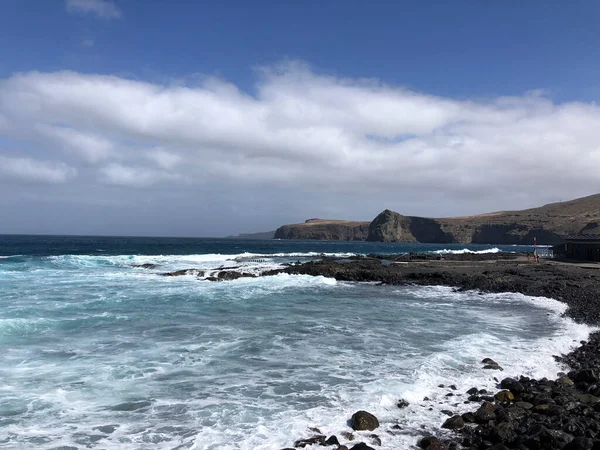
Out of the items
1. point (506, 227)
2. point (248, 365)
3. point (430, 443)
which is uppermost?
point (506, 227)

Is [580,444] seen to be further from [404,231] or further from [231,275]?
[404,231]

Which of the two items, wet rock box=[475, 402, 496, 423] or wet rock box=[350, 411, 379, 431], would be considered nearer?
wet rock box=[350, 411, 379, 431]

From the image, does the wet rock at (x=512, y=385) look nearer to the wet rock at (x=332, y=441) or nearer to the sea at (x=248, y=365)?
the sea at (x=248, y=365)

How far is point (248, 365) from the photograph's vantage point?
11.4 meters

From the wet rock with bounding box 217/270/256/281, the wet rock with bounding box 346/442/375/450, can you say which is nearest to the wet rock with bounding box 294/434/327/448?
the wet rock with bounding box 346/442/375/450

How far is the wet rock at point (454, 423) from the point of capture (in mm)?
7422

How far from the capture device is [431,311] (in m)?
19.9

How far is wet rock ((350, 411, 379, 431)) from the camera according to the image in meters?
7.43

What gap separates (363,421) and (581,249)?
168ft

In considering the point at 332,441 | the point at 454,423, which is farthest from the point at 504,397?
the point at 332,441

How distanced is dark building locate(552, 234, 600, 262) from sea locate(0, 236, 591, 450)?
27825 mm

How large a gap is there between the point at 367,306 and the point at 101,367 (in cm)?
1337

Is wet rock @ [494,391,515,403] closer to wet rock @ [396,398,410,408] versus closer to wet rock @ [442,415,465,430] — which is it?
wet rock @ [442,415,465,430]

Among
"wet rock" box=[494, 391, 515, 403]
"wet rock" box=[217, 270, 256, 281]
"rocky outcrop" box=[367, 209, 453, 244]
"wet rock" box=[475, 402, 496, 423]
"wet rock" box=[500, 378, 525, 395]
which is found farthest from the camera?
"rocky outcrop" box=[367, 209, 453, 244]
